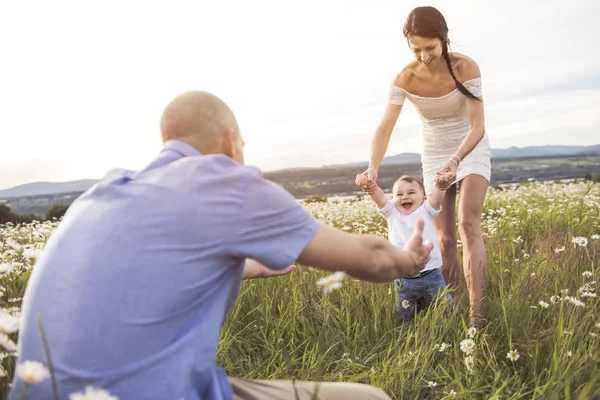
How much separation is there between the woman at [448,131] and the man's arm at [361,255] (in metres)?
2.02

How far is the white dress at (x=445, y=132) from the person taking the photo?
4590mm

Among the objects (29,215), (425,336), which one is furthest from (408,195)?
(29,215)

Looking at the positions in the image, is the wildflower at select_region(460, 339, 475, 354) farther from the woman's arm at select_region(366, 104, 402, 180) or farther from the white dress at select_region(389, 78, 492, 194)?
the woman's arm at select_region(366, 104, 402, 180)

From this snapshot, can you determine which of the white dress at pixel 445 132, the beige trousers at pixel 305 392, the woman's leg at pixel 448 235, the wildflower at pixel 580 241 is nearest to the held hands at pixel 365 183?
the white dress at pixel 445 132

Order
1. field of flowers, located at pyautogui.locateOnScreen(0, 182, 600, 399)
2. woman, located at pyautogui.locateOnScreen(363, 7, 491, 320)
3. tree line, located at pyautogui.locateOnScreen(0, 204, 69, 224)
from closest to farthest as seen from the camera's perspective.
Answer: field of flowers, located at pyautogui.locateOnScreen(0, 182, 600, 399) → woman, located at pyautogui.locateOnScreen(363, 7, 491, 320) → tree line, located at pyautogui.locateOnScreen(0, 204, 69, 224)

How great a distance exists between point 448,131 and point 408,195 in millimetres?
783

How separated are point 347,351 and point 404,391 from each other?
2.01ft

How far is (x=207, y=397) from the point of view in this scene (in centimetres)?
185

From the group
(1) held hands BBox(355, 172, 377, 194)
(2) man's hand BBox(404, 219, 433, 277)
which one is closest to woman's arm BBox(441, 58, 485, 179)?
(1) held hands BBox(355, 172, 377, 194)

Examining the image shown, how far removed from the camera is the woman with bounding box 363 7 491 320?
4.30 metres

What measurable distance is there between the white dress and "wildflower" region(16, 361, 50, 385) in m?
3.60

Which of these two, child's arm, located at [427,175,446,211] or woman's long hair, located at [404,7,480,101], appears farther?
child's arm, located at [427,175,446,211]

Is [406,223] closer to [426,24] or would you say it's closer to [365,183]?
[365,183]

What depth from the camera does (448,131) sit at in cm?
489
